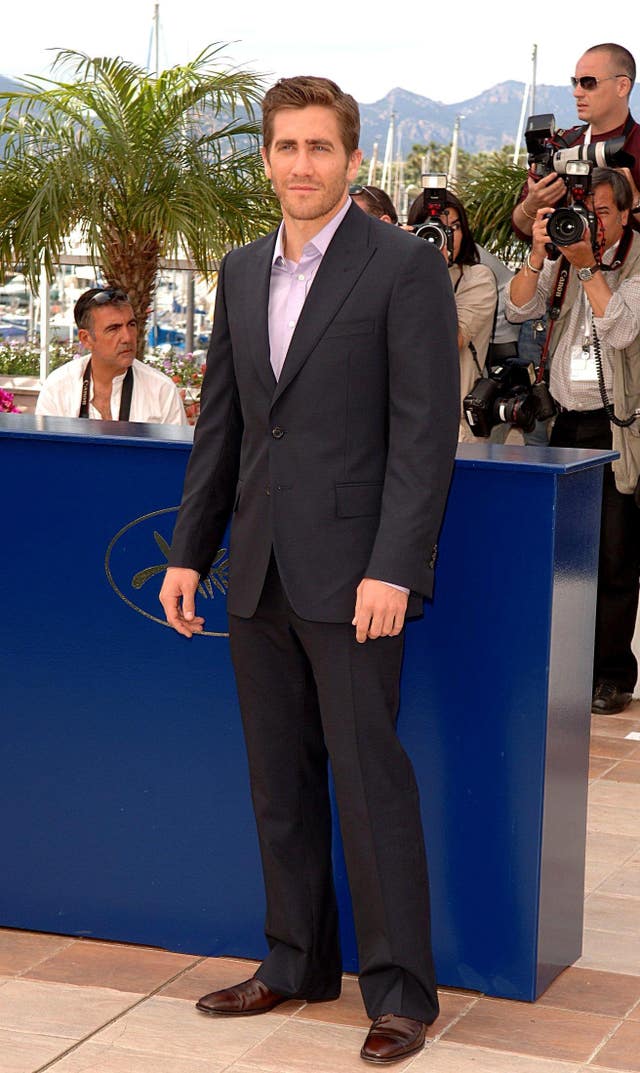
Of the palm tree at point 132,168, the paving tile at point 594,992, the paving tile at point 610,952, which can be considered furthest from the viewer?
the palm tree at point 132,168

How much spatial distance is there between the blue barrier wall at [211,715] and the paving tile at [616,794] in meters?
1.33

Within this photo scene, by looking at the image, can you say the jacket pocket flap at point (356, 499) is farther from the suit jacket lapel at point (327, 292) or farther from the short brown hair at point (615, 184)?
the short brown hair at point (615, 184)

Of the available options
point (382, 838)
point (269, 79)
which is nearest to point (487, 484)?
point (382, 838)

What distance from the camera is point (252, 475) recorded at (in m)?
3.00

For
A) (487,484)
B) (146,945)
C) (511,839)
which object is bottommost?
(146,945)

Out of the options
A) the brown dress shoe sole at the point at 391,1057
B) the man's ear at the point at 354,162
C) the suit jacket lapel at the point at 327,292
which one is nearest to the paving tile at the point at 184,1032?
the brown dress shoe sole at the point at 391,1057

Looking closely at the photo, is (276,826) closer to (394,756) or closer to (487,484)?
(394,756)

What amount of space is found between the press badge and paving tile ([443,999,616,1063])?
9.50 feet

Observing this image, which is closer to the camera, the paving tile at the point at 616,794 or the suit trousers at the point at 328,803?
the suit trousers at the point at 328,803

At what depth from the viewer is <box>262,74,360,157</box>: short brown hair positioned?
9.40 ft

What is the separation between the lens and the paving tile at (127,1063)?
9.86 ft

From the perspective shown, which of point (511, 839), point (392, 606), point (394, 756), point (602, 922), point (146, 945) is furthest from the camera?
point (602, 922)

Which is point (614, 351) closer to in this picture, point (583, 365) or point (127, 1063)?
point (583, 365)

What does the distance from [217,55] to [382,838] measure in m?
7.45
